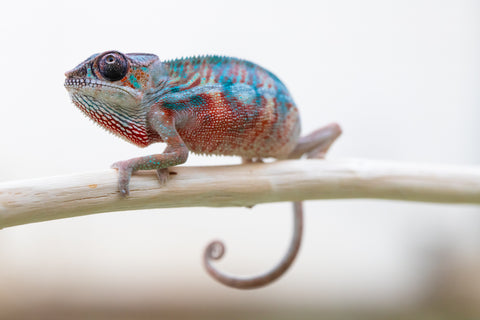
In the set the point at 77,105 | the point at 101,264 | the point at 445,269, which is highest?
the point at 77,105

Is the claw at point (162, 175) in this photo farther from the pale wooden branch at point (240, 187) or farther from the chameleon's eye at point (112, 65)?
the chameleon's eye at point (112, 65)

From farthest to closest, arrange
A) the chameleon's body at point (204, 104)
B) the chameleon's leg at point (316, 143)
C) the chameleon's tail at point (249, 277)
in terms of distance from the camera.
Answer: the chameleon's leg at point (316, 143) → the chameleon's tail at point (249, 277) → the chameleon's body at point (204, 104)

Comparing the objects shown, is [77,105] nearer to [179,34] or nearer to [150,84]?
[150,84]

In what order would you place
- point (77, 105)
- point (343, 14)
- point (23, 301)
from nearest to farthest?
point (77, 105)
point (23, 301)
point (343, 14)

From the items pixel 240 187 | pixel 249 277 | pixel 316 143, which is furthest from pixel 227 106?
pixel 249 277

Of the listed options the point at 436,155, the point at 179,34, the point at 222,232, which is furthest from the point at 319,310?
the point at 179,34

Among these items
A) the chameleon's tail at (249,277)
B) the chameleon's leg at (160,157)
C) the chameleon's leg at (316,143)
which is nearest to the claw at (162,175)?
the chameleon's leg at (160,157)
